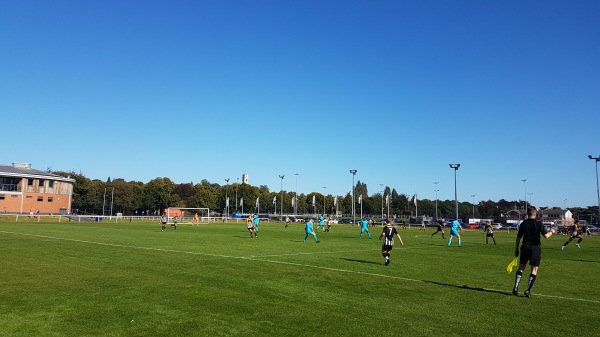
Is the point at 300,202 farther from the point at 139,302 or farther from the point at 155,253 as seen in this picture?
the point at 139,302

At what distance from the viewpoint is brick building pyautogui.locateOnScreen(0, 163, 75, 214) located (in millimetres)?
94500

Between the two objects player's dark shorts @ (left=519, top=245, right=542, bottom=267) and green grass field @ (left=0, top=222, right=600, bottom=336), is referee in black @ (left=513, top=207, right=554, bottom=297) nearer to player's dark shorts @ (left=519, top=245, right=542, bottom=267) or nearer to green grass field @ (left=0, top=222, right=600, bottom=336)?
player's dark shorts @ (left=519, top=245, right=542, bottom=267)

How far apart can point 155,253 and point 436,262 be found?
1284 centimetres

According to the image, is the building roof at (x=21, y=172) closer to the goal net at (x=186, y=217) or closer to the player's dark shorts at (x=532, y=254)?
the goal net at (x=186, y=217)

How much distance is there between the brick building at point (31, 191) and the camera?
310 ft

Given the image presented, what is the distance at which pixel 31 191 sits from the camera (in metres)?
97.9

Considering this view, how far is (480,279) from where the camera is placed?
14.8 m

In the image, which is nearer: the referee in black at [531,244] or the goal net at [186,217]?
the referee in black at [531,244]

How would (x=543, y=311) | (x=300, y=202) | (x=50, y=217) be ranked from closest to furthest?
1. (x=543, y=311)
2. (x=50, y=217)
3. (x=300, y=202)

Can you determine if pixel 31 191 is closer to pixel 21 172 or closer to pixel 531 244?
pixel 21 172

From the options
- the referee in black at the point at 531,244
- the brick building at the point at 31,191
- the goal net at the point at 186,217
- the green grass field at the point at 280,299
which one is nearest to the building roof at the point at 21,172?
the brick building at the point at 31,191

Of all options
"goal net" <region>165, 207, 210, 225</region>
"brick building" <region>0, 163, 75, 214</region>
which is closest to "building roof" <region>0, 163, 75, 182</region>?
"brick building" <region>0, 163, 75, 214</region>

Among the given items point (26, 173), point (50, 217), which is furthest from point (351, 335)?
point (26, 173)

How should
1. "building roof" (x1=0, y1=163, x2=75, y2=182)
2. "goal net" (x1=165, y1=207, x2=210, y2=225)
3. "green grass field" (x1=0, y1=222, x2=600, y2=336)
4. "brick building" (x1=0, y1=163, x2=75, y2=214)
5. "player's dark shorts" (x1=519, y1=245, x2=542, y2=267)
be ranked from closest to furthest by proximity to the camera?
"green grass field" (x1=0, y1=222, x2=600, y2=336) < "player's dark shorts" (x1=519, y1=245, x2=542, y2=267) < "goal net" (x1=165, y1=207, x2=210, y2=225) < "building roof" (x1=0, y1=163, x2=75, y2=182) < "brick building" (x1=0, y1=163, x2=75, y2=214)
